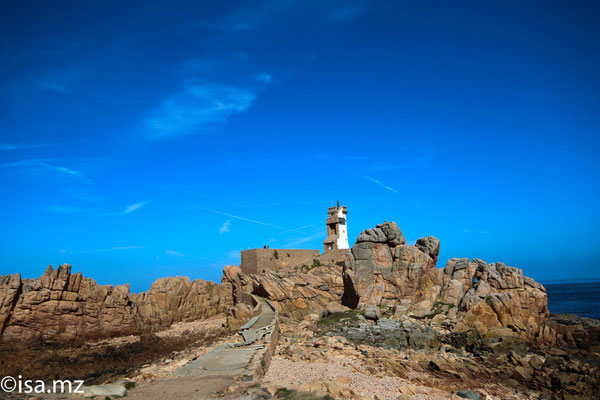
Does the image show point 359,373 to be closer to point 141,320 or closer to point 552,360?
point 552,360

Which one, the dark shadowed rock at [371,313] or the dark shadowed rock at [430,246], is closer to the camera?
Result: the dark shadowed rock at [371,313]

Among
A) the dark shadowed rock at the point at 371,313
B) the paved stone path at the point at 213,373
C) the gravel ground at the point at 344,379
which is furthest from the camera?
the dark shadowed rock at the point at 371,313

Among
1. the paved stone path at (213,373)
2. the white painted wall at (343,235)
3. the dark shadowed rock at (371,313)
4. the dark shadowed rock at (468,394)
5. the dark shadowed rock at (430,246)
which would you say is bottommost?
the dark shadowed rock at (468,394)

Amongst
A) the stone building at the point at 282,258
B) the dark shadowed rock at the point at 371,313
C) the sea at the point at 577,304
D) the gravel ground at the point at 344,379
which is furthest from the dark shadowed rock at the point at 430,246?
the sea at the point at 577,304

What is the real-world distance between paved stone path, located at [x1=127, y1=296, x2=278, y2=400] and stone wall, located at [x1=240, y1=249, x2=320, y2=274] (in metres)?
25.5

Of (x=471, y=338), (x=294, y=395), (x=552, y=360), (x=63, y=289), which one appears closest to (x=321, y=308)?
(x=471, y=338)

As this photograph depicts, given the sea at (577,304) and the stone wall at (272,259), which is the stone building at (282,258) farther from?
the sea at (577,304)

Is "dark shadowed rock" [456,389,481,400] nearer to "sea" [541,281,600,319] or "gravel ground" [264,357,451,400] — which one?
"gravel ground" [264,357,451,400]

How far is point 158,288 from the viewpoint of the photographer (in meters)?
35.5

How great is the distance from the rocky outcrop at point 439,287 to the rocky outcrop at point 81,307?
1597 centimetres

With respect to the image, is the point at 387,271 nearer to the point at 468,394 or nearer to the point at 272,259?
the point at 272,259

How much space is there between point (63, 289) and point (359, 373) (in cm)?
2407

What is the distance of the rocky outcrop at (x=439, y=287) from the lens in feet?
83.4

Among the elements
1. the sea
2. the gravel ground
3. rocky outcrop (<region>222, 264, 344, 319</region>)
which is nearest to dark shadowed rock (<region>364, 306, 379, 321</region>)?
rocky outcrop (<region>222, 264, 344, 319</region>)
